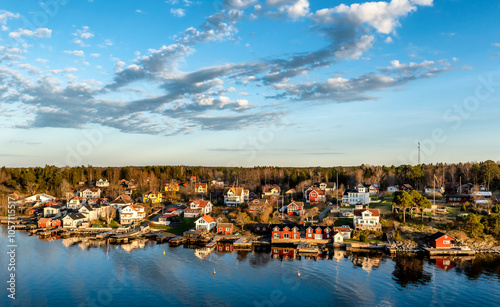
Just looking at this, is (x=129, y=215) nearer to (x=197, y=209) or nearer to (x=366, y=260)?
(x=197, y=209)

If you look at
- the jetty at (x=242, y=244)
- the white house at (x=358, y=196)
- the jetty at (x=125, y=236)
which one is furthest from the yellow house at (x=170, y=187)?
the jetty at (x=242, y=244)

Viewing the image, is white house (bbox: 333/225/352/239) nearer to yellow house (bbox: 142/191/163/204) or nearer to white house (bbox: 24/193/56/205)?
yellow house (bbox: 142/191/163/204)

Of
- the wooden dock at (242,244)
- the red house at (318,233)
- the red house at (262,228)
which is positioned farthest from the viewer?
the red house at (262,228)

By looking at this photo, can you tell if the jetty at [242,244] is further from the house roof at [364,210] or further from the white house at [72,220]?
the white house at [72,220]

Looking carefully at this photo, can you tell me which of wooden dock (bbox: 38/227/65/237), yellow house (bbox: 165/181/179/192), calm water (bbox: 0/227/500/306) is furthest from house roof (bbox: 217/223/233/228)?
yellow house (bbox: 165/181/179/192)

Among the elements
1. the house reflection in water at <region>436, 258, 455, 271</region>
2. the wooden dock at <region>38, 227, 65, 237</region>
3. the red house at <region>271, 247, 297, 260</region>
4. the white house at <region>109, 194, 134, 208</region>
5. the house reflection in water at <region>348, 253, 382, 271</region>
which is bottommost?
the wooden dock at <region>38, 227, 65, 237</region>

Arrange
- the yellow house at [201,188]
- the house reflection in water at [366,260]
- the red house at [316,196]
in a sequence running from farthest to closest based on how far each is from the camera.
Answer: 1. the yellow house at [201,188]
2. the red house at [316,196]
3. the house reflection in water at [366,260]

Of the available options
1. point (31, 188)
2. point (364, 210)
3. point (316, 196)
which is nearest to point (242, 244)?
point (364, 210)
